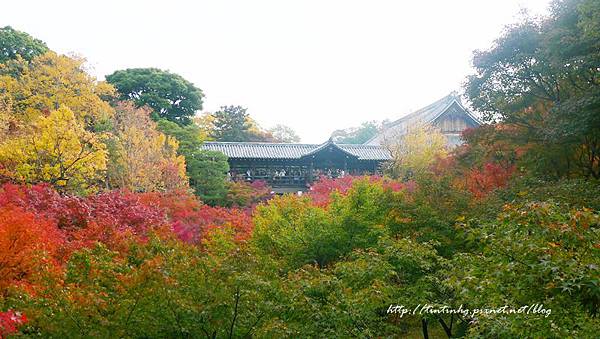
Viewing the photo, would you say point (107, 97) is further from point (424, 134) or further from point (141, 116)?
point (424, 134)

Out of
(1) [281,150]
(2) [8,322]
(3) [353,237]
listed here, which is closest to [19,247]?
(2) [8,322]

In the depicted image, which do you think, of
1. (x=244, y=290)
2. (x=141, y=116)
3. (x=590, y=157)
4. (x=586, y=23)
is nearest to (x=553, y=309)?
(x=244, y=290)

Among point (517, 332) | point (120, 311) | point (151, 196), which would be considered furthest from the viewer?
point (151, 196)

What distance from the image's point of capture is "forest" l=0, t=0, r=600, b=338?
493cm

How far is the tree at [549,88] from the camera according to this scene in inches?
377

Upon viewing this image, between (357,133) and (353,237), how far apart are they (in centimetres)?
5440

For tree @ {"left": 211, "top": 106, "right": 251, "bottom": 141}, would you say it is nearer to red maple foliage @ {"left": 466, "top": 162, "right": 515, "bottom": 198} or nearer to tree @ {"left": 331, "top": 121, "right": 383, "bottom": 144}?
tree @ {"left": 331, "top": 121, "right": 383, "bottom": 144}

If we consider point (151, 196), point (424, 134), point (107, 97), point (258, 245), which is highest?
point (107, 97)

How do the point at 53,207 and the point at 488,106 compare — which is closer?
the point at 53,207

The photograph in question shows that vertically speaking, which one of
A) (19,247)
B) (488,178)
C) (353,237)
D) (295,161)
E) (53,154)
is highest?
(53,154)

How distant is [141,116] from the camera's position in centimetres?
2036

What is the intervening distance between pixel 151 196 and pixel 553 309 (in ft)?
41.8

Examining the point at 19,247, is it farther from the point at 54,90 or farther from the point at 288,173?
the point at 288,173

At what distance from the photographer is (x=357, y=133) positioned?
2502 inches
